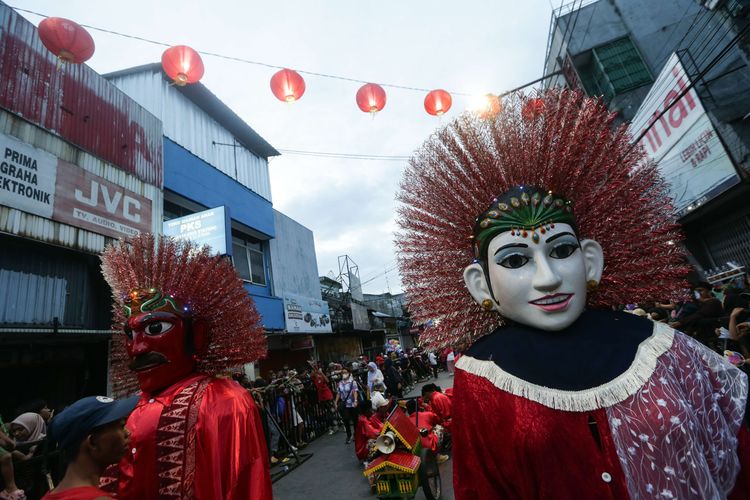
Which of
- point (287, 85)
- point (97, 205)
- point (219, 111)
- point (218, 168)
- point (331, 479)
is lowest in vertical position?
point (331, 479)

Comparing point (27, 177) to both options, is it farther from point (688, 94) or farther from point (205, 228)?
point (688, 94)

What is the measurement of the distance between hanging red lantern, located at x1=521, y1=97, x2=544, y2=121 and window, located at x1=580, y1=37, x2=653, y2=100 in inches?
554

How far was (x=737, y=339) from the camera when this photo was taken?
3871mm

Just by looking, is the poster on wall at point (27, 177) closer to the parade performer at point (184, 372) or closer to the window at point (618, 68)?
the parade performer at point (184, 372)

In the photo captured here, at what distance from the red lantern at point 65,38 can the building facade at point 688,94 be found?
7.65 m

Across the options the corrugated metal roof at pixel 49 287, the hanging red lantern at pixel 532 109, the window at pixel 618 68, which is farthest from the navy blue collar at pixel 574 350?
the window at pixel 618 68

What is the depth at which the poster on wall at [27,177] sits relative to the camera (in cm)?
612

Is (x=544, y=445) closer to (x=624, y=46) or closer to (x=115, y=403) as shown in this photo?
(x=115, y=403)

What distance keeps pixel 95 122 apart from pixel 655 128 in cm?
1525

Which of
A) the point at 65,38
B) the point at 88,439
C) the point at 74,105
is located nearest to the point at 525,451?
the point at 88,439

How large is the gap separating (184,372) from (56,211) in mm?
6483

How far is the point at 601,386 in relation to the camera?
1.38m

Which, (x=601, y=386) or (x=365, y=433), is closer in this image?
(x=601, y=386)

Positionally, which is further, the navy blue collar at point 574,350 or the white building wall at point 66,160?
the white building wall at point 66,160
